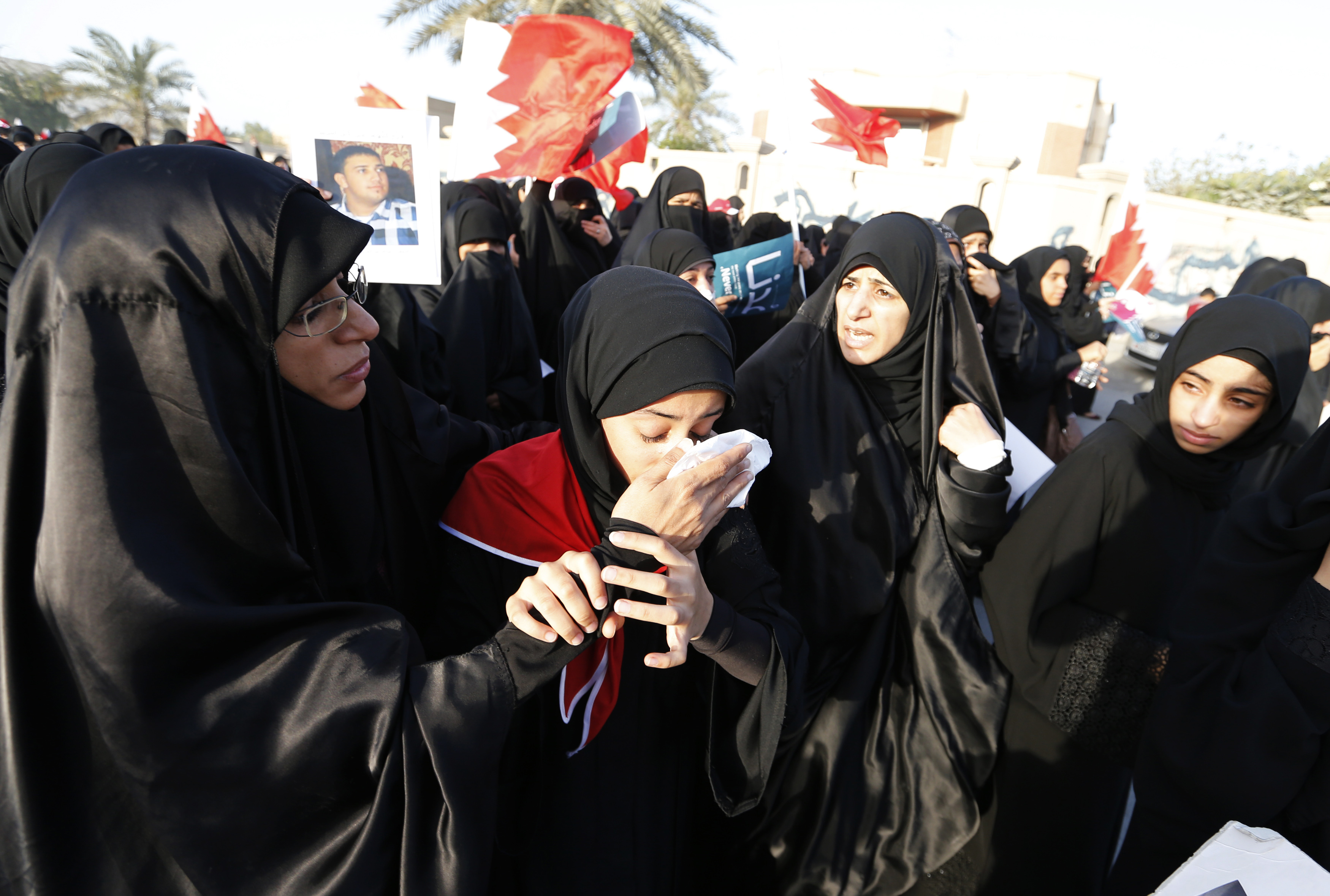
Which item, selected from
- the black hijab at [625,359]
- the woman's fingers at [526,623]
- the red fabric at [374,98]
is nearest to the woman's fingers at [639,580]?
the woman's fingers at [526,623]

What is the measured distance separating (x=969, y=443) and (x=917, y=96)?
28.0 m

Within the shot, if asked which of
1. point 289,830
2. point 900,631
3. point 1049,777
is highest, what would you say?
point 289,830

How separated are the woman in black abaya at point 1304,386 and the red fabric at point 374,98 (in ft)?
19.6

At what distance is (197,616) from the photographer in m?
0.88

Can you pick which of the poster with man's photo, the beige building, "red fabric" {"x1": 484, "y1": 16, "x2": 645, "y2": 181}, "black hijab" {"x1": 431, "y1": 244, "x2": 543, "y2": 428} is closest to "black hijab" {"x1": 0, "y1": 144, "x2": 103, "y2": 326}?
the poster with man's photo

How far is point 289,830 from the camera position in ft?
3.32

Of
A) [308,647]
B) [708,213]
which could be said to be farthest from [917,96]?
[308,647]

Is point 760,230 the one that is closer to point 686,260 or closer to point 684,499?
point 686,260

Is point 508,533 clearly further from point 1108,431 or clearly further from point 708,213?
point 708,213

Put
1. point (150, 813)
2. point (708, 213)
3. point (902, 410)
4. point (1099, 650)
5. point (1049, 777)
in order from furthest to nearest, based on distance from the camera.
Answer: point (708, 213)
point (902, 410)
point (1049, 777)
point (1099, 650)
point (150, 813)

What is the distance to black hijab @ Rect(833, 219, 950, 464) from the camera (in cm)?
214

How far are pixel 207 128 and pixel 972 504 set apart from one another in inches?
295

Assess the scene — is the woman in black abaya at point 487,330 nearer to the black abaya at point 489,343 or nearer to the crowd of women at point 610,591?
the black abaya at point 489,343

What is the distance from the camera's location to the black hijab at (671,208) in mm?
5414
